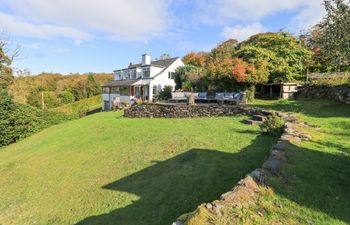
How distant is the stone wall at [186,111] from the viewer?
51.9 feet

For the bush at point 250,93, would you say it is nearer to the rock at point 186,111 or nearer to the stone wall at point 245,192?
the rock at point 186,111

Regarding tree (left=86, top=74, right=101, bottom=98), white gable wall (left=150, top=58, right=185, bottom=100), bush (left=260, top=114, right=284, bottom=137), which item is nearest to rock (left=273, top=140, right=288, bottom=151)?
bush (left=260, top=114, right=284, bottom=137)

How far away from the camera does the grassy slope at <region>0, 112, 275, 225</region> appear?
259 inches

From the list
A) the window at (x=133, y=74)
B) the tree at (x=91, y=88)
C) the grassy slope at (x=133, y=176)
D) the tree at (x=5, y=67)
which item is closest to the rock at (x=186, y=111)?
the grassy slope at (x=133, y=176)

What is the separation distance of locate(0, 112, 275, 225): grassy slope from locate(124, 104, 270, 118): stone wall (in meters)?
2.58

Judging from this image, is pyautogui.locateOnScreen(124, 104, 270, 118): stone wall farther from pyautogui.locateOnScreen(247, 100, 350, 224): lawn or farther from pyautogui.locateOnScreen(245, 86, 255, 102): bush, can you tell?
pyautogui.locateOnScreen(247, 100, 350, 224): lawn

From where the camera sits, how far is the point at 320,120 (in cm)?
1142

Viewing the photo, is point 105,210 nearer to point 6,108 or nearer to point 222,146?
point 222,146

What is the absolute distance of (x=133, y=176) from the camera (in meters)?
8.53

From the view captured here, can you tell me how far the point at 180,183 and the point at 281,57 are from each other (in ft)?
65.6

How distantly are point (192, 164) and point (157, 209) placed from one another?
242cm

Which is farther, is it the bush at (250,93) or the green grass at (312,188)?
the bush at (250,93)

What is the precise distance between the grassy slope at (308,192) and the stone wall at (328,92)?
9.95 meters

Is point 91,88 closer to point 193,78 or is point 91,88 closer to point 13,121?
point 13,121
